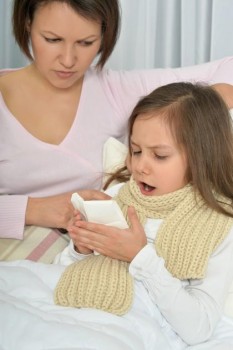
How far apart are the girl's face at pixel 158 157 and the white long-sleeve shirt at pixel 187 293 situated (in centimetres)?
16

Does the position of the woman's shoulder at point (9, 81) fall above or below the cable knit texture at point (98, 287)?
above

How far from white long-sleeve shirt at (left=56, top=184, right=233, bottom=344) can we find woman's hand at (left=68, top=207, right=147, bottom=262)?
3cm

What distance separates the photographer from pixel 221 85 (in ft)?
5.05

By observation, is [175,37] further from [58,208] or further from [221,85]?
[58,208]

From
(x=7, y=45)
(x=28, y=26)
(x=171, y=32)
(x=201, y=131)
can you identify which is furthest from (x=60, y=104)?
(x=7, y=45)

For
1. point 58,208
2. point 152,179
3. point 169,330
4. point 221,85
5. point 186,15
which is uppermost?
point 186,15

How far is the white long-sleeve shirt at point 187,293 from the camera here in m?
1.11

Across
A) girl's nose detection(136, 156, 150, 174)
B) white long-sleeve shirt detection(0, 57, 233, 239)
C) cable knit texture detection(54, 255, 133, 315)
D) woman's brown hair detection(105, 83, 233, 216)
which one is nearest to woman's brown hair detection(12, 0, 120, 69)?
white long-sleeve shirt detection(0, 57, 233, 239)

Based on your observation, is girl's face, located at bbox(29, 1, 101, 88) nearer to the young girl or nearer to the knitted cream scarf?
the young girl

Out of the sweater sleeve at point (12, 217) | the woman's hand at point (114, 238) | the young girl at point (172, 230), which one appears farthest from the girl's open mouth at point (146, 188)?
the sweater sleeve at point (12, 217)

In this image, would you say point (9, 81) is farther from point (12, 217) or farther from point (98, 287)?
point (98, 287)

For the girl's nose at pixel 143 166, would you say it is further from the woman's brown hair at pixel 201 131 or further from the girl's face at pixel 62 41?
the girl's face at pixel 62 41

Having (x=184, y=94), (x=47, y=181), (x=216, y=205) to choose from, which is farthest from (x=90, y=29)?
(x=216, y=205)

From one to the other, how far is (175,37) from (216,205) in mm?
1126
